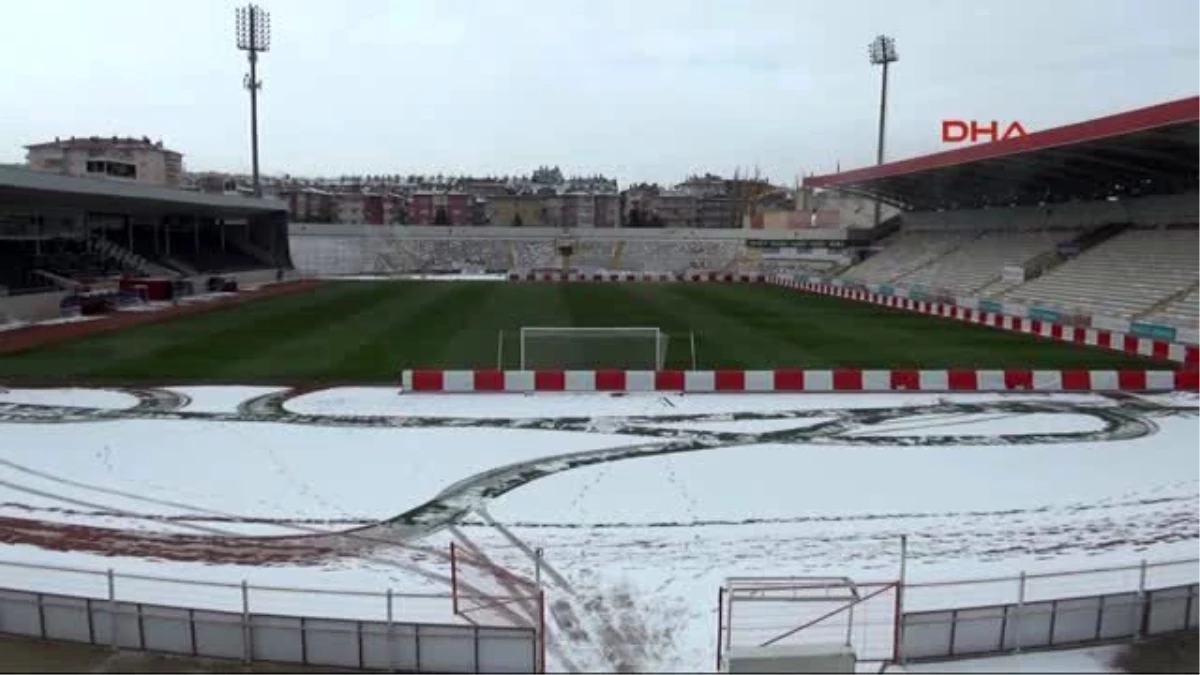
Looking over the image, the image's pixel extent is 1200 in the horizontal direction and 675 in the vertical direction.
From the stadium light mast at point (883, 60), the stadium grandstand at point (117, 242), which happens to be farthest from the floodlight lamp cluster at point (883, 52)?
the stadium grandstand at point (117, 242)

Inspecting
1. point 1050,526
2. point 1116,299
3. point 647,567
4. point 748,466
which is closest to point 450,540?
point 647,567

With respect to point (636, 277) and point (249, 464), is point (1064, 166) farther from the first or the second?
point (636, 277)

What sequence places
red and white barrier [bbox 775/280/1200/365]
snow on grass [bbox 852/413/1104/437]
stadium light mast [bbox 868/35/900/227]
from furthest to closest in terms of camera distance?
stadium light mast [bbox 868/35/900/227], red and white barrier [bbox 775/280/1200/365], snow on grass [bbox 852/413/1104/437]

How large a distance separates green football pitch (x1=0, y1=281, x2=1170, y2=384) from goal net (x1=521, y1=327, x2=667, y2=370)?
772mm

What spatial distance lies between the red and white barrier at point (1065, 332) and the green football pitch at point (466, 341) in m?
0.85

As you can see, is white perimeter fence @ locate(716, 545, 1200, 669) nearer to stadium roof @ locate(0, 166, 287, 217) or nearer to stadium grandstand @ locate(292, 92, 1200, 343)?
stadium grandstand @ locate(292, 92, 1200, 343)

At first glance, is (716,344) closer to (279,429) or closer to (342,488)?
(279,429)

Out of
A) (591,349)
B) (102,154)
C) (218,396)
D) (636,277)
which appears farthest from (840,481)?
(102,154)

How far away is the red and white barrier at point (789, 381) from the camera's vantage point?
82.1 feet

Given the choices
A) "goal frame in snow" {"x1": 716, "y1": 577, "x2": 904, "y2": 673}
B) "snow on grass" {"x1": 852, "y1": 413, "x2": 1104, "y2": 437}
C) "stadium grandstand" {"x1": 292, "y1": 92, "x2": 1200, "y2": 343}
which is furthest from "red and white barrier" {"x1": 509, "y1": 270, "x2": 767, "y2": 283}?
"goal frame in snow" {"x1": 716, "y1": 577, "x2": 904, "y2": 673}

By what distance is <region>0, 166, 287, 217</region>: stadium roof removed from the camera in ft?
126

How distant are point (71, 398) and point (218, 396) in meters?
3.31

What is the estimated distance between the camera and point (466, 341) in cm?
3372

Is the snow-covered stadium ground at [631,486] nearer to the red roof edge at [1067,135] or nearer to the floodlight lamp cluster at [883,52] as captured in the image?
the red roof edge at [1067,135]
